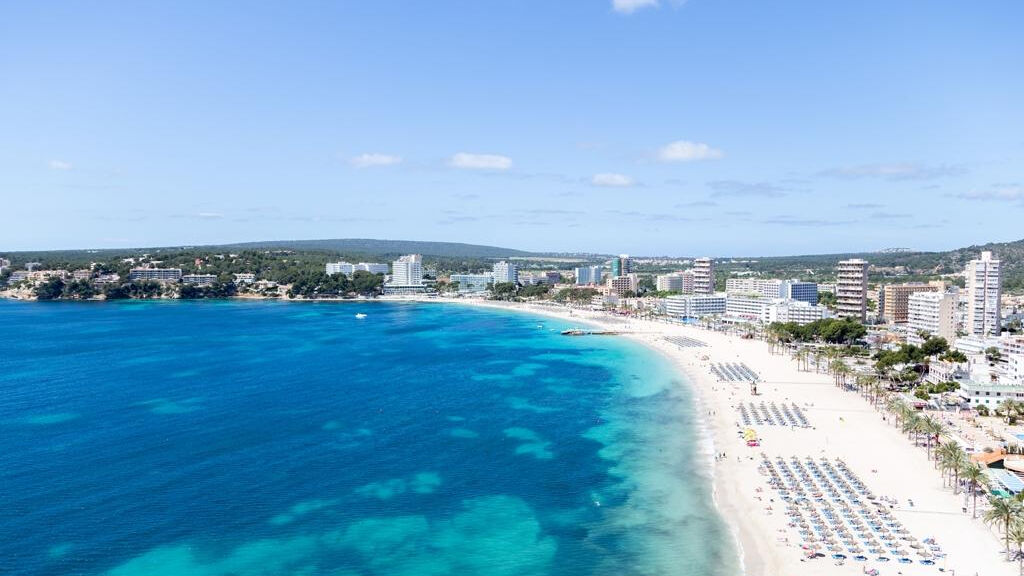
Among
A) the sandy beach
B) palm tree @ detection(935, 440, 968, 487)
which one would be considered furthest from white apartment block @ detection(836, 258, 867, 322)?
palm tree @ detection(935, 440, 968, 487)

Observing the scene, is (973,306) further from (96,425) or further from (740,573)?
(96,425)

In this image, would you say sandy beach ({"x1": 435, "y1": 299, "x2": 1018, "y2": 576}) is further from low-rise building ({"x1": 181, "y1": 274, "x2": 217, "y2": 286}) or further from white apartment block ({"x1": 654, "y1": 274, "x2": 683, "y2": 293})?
low-rise building ({"x1": 181, "y1": 274, "x2": 217, "y2": 286})

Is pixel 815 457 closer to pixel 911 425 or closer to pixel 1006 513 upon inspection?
pixel 911 425

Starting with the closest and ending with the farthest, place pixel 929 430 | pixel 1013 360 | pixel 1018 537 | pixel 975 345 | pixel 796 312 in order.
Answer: pixel 1018 537 → pixel 929 430 → pixel 1013 360 → pixel 975 345 → pixel 796 312

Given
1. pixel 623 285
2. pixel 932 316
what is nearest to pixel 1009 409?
pixel 932 316

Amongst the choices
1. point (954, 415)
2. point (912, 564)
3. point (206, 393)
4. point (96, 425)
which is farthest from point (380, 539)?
point (954, 415)

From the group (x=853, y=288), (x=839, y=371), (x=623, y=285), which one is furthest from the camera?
(x=623, y=285)
